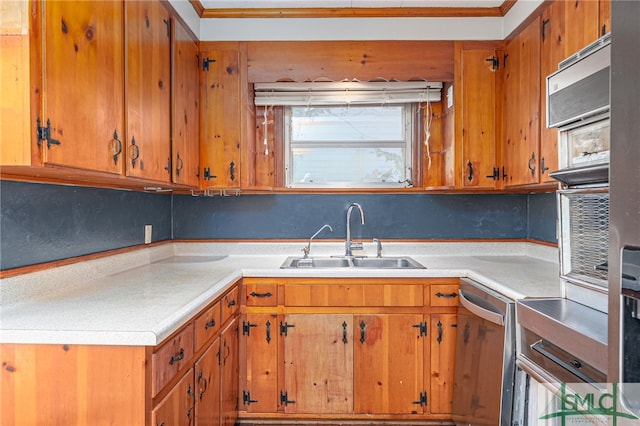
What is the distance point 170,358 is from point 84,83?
953 mm

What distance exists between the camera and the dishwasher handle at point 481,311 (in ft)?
5.19

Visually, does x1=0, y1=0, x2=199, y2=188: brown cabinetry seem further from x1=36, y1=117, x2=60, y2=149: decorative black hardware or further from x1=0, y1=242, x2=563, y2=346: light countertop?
x1=0, y1=242, x2=563, y2=346: light countertop

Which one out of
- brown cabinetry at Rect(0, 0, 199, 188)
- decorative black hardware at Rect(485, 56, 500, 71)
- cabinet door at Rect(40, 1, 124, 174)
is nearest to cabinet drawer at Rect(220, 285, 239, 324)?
brown cabinetry at Rect(0, 0, 199, 188)

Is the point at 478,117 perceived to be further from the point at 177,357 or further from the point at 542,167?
the point at 177,357

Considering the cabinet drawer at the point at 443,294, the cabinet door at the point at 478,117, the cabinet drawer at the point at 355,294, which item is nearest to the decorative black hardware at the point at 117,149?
the cabinet drawer at the point at 355,294

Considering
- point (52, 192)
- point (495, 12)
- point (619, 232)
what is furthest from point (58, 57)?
point (495, 12)

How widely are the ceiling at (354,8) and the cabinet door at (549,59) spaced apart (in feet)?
1.68

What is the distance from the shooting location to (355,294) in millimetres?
2084

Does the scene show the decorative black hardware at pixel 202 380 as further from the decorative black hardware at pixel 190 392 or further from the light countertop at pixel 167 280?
the light countertop at pixel 167 280

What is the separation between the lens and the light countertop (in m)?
1.07

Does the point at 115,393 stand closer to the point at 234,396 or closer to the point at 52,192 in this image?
the point at 52,192

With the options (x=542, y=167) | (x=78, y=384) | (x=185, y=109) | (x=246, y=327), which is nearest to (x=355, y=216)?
(x=246, y=327)

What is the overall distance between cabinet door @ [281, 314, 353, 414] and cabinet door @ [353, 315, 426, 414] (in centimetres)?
6

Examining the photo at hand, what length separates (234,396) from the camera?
2.00 metres
